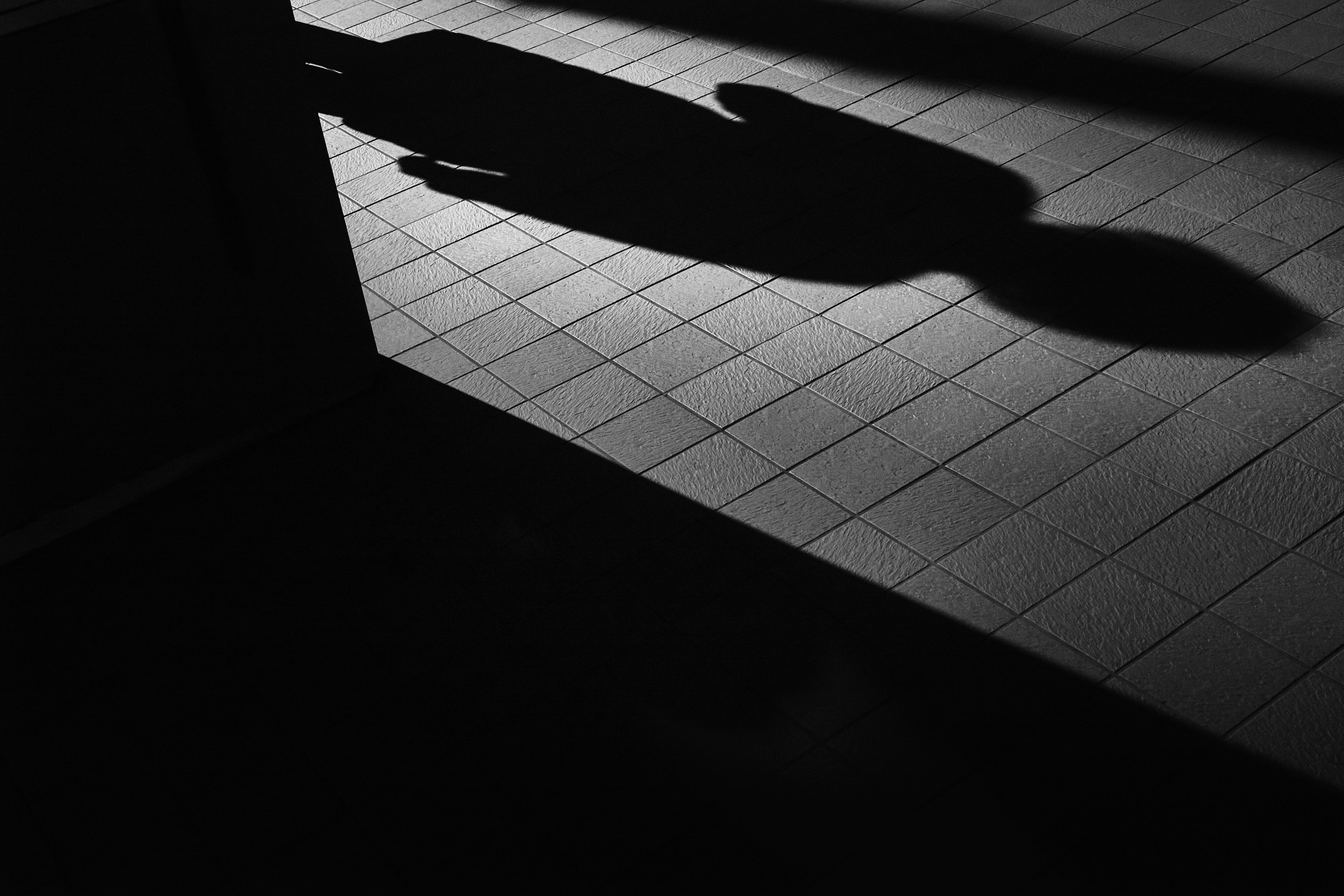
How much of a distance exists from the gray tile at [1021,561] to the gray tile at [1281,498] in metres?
0.44

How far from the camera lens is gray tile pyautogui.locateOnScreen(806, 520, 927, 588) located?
3.52 m

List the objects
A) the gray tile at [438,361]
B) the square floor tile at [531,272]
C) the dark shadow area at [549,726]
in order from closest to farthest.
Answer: the dark shadow area at [549,726], the gray tile at [438,361], the square floor tile at [531,272]

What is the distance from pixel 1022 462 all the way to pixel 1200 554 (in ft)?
1.95

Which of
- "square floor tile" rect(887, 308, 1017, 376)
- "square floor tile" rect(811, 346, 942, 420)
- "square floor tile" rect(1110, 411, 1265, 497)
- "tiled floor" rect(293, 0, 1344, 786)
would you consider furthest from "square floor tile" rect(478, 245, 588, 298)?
"square floor tile" rect(1110, 411, 1265, 497)

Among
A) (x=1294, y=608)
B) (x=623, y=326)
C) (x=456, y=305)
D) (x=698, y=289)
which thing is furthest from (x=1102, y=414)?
(x=456, y=305)

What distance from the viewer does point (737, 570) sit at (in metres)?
3.58

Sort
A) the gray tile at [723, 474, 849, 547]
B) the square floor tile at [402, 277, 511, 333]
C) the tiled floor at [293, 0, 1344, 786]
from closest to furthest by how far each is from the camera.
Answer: the tiled floor at [293, 0, 1344, 786] < the gray tile at [723, 474, 849, 547] < the square floor tile at [402, 277, 511, 333]

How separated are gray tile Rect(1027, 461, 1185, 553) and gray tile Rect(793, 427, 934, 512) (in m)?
0.40

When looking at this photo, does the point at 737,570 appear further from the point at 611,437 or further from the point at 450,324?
the point at 450,324

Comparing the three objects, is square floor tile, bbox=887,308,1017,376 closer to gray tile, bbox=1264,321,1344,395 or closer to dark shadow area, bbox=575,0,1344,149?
gray tile, bbox=1264,321,1344,395

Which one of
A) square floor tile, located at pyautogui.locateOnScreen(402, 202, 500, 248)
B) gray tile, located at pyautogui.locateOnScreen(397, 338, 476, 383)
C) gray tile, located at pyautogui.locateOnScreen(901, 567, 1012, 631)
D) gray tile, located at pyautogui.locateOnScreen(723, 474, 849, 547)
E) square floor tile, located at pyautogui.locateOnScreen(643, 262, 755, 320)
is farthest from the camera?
square floor tile, located at pyautogui.locateOnScreen(402, 202, 500, 248)

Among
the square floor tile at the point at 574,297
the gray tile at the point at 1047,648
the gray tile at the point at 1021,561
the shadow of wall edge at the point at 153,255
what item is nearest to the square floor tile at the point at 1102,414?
the gray tile at the point at 1021,561

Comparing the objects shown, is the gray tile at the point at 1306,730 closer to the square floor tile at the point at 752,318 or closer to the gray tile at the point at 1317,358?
the gray tile at the point at 1317,358

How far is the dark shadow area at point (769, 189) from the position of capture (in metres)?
4.49
